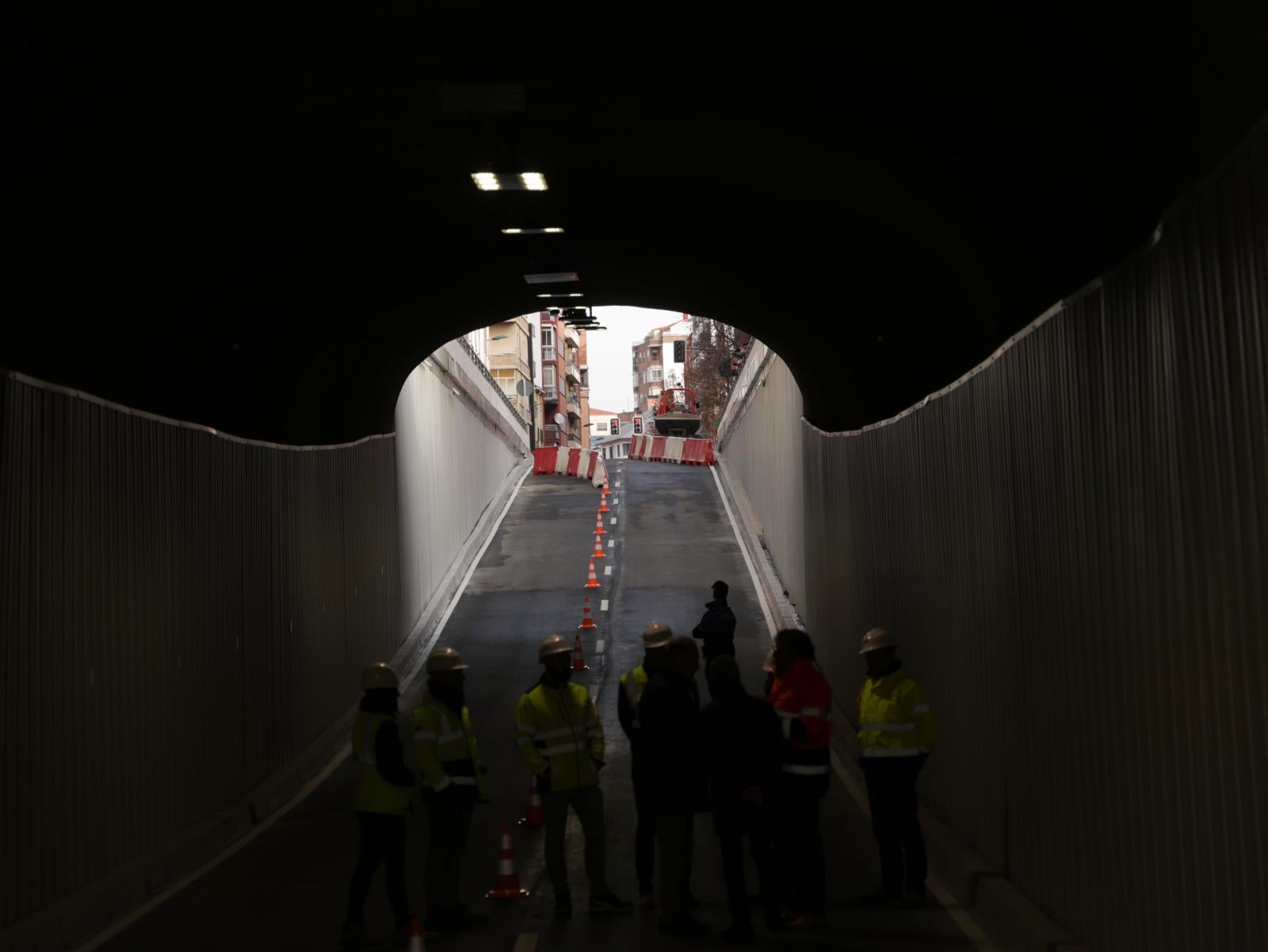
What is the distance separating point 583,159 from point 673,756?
6111 mm

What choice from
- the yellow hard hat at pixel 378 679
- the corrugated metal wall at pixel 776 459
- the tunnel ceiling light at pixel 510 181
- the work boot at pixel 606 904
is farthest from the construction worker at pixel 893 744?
the corrugated metal wall at pixel 776 459

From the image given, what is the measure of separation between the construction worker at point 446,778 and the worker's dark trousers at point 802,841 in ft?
6.23

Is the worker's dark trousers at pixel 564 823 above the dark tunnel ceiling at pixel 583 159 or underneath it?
underneath

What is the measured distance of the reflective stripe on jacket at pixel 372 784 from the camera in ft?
31.6

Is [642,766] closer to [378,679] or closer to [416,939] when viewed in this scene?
[378,679]

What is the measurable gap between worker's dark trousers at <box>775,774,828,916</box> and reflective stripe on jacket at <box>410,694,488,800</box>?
1.91 meters

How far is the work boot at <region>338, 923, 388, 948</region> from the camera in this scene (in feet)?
32.2

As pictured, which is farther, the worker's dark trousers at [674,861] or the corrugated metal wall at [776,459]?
the corrugated metal wall at [776,459]

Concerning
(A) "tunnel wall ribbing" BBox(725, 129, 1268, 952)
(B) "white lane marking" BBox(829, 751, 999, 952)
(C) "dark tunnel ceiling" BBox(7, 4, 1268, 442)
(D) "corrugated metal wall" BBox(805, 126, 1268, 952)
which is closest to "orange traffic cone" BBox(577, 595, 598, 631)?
(C) "dark tunnel ceiling" BBox(7, 4, 1268, 442)

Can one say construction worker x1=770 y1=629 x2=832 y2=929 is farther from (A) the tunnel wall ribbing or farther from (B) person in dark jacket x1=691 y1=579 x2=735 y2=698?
(B) person in dark jacket x1=691 y1=579 x2=735 y2=698

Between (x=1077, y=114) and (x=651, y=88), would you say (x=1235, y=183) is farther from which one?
(x=651, y=88)

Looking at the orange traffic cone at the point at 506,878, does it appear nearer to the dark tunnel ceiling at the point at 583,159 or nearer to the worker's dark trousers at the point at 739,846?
the worker's dark trousers at the point at 739,846

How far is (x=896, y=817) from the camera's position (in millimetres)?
10734

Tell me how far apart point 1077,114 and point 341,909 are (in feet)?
24.5
